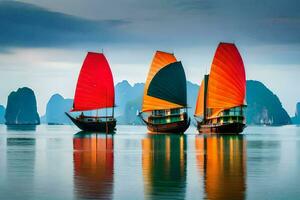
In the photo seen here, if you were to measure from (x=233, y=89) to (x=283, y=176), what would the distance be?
61.5 meters

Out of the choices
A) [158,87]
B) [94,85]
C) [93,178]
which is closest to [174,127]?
[158,87]

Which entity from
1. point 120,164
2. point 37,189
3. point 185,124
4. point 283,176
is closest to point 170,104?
point 185,124

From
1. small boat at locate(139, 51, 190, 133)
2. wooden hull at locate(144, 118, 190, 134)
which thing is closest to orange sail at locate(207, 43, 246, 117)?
small boat at locate(139, 51, 190, 133)

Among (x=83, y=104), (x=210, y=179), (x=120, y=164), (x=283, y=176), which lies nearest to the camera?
→ (x=210, y=179)

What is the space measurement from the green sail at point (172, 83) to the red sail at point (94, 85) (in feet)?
36.6

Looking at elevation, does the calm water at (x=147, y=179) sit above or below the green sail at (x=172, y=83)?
below

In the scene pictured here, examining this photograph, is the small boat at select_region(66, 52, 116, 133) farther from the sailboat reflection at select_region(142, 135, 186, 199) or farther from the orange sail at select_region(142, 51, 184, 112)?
the sailboat reflection at select_region(142, 135, 186, 199)

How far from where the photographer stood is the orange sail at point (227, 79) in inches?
3455

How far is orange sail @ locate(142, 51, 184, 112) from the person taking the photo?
89562mm

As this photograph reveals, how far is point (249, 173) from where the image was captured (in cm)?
2753

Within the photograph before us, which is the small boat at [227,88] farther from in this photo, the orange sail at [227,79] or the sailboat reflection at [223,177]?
the sailboat reflection at [223,177]

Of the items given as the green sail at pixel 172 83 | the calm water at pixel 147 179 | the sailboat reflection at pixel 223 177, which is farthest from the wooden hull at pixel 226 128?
the calm water at pixel 147 179

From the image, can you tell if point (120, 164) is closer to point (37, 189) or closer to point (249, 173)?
point (249, 173)

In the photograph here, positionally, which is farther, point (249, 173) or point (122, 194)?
point (249, 173)
